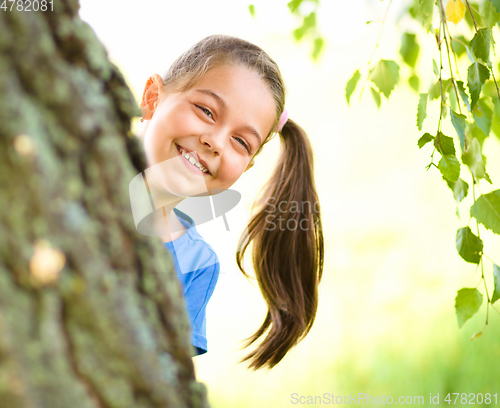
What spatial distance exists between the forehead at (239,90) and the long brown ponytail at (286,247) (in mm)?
207

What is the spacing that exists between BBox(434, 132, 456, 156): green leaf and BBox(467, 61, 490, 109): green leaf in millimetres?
50

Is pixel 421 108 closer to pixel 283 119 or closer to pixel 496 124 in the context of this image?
pixel 496 124

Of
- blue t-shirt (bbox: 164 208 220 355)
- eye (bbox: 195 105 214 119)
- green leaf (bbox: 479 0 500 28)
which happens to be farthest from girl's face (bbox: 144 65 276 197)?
green leaf (bbox: 479 0 500 28)

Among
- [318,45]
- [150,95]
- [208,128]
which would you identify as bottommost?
[208,128]

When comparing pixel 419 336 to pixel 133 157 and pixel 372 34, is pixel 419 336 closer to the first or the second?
pixel 133 157

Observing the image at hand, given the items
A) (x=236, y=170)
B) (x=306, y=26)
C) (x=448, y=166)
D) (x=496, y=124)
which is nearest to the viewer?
(x=448, y=166)

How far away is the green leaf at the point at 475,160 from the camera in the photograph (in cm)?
55

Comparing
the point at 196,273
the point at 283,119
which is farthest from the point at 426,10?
the point at 196,273

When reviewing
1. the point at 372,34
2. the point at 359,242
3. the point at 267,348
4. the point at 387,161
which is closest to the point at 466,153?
the point at 267,348

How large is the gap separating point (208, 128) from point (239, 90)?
0.36 feet

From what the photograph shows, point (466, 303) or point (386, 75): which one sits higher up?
point (386, 75)

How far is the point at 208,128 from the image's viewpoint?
32.7 inches

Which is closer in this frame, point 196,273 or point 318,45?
point 196,273

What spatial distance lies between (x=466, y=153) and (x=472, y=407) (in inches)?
46.4
